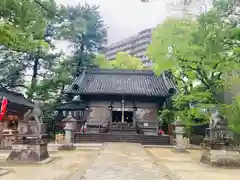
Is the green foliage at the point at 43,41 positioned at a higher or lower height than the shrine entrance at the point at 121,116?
higher

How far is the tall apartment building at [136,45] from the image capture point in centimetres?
9716

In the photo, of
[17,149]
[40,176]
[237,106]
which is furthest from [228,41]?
[17,149]

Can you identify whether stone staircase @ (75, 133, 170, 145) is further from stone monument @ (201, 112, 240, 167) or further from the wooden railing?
stone monument @ (201, 112, 240, 167)

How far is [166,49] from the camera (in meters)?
21.6

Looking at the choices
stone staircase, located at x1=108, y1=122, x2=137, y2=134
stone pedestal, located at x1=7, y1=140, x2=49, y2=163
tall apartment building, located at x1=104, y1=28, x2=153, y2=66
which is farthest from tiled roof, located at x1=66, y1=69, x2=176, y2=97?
tall apartment building, located at x1=104, y1=28, x2=153, y2=66

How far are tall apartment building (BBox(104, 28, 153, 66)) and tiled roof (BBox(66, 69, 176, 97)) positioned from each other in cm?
5822

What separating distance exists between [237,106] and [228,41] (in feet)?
9.88

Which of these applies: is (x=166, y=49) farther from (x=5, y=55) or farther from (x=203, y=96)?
(x=5, y=55)

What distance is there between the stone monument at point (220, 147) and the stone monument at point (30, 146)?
7.65 meters

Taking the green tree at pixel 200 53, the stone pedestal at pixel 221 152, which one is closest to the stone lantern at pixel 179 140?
the green tree at pixel 200 53

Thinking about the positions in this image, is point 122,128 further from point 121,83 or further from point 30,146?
point 30,146

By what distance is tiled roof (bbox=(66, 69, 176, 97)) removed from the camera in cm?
3067

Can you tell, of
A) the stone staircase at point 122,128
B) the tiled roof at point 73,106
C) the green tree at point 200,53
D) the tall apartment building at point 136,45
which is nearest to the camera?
the green tree at point 200,53

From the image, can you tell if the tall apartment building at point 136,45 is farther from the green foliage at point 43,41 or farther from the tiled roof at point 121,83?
the tiled roof at point 121,83
